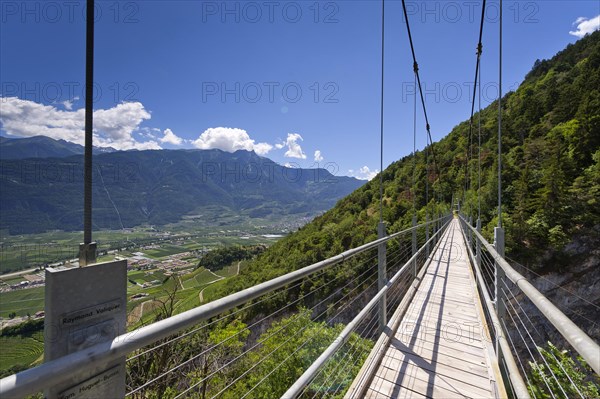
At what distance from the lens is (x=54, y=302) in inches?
24.3

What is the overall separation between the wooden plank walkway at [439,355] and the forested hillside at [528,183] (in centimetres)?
1312

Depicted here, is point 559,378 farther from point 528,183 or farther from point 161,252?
point 161,252

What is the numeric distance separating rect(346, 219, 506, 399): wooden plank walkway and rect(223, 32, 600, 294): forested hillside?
13.1m

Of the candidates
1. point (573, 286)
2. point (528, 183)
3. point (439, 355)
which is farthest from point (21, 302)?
point (528, 183)

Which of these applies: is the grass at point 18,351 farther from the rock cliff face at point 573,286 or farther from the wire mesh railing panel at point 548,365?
the rock cliff face at point 573,286

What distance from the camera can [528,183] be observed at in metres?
21.8

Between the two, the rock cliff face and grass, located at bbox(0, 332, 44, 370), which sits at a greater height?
the rock cliff face

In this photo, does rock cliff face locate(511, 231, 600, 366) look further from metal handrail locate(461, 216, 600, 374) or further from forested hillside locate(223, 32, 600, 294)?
metal handrail locate(461, 216, 600, 374)

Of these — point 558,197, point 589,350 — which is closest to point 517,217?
point 558,197

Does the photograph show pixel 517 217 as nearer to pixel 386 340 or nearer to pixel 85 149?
pixel 386 340

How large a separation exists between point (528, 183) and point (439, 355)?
85.7 feet

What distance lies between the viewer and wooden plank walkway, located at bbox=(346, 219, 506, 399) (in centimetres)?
210

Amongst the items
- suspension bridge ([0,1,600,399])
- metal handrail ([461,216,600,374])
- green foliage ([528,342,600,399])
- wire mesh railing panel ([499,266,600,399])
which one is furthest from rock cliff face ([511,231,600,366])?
metal handrail ([461,216,600,374])

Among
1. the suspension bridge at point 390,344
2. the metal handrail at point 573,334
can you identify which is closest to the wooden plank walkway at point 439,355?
the suspension bridge at point 390,344
